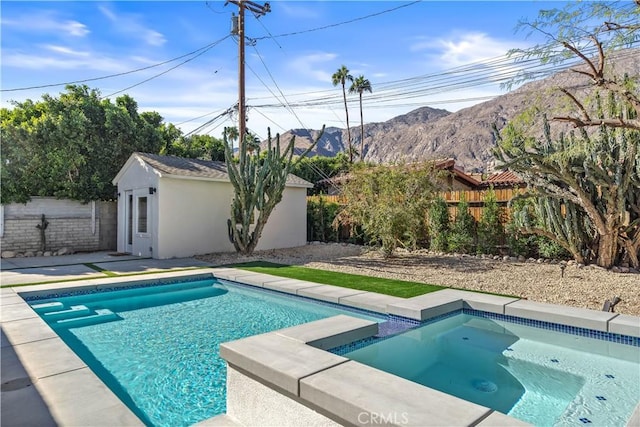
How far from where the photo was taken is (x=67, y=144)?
51.8ft

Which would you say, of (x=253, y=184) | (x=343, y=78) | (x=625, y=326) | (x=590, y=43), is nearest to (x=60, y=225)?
(x=253, y=184)

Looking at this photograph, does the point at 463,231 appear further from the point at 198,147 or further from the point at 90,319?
the point at 198,147

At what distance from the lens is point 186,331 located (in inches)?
247

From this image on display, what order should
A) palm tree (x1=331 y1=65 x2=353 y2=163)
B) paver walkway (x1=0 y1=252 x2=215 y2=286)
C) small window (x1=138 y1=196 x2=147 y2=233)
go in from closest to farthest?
paver walkway (x1=0 y1=252 x2=215 y2=286) → small window (x1=138 y1=196 x2=147 y2=233) → palm tree (x1=331 y1=65 x2=353 y2=163)

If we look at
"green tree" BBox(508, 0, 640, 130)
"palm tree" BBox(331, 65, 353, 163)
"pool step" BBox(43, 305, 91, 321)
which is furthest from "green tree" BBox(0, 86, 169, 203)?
"palm tree" BBox(331, 65, 353, 163)

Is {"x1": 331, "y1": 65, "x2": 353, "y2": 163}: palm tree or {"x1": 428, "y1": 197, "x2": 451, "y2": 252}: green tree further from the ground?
{"x1": 331, "y1": 65, "x2": 353, "y2": 163}: palm tree

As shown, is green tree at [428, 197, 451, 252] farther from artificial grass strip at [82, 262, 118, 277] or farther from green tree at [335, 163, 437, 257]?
artificial grass strip at [82, 262, 118, 277]

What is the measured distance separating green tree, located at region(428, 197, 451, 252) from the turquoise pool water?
7.13 metres

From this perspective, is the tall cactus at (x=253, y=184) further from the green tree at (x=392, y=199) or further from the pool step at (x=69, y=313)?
the pool step at (x=69, y=313)

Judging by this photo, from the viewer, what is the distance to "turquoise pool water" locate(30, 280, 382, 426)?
4.10 metres

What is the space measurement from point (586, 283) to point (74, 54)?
52.1 ft

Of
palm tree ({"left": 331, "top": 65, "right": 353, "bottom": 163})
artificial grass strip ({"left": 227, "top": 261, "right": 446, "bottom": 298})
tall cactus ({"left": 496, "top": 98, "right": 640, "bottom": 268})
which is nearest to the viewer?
artificial grass strip ({"left": 227, "top": 261, "right": 446, "bottom": 298})

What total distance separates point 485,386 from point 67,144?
56.2 ft

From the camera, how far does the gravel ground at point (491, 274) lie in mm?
7367
